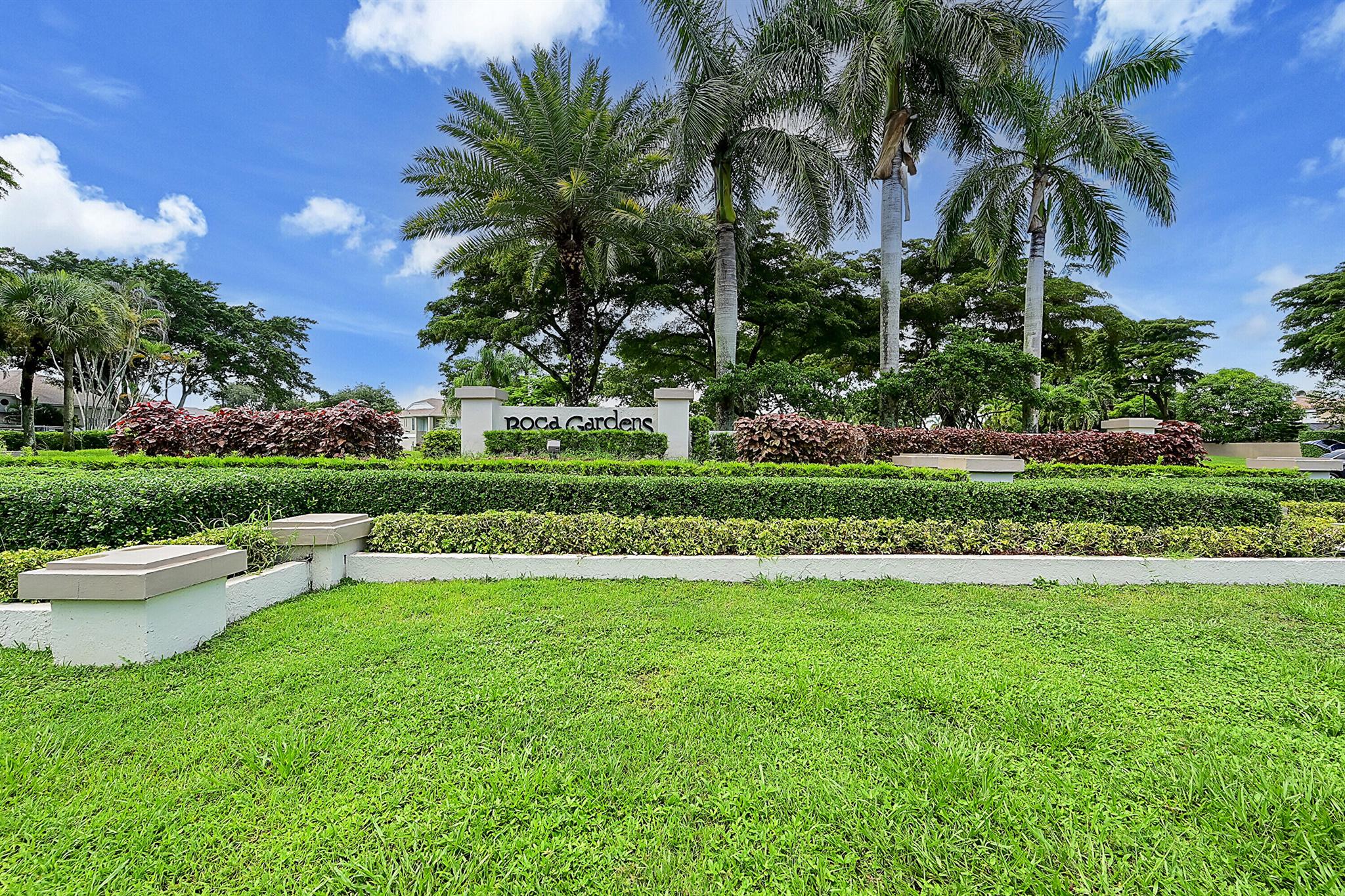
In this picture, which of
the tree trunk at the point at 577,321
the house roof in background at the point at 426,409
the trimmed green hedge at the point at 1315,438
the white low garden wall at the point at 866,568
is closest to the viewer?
the white low garden wall at the point at 866,568

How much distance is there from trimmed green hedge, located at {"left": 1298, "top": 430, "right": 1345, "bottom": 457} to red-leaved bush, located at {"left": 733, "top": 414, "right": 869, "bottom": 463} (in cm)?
1101

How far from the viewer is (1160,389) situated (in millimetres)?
21484

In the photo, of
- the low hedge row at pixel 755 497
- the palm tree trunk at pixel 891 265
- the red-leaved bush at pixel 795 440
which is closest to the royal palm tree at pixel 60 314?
the low hedge row at pixel 755 497

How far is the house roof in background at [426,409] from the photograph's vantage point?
41438mm

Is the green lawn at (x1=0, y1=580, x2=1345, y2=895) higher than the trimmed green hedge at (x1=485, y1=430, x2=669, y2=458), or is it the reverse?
the trimmed green hedge at (x1=485, y1=430, x2=669, y2=458)

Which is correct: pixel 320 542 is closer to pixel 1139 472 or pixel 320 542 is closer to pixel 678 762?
pixel 678 762

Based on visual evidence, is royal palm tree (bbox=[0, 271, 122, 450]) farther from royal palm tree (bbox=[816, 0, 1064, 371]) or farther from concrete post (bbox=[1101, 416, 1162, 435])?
concrete post (bbox=[1101, 416, 1162, 435])

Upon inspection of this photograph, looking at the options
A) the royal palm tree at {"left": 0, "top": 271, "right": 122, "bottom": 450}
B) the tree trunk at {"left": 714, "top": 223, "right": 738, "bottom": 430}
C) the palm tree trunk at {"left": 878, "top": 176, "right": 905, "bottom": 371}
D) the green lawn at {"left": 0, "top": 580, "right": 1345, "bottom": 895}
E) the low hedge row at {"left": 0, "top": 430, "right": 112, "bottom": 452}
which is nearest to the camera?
the green lawn at {"left": 0, "top": 580, "right": 1345, "bottom": 895}

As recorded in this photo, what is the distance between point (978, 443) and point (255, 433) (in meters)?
12.8

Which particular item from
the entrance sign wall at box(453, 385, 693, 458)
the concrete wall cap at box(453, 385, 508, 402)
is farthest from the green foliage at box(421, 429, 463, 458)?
the concrete wall cap at box(453, 385, 508, 402)

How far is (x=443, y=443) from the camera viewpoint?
11.1 metres

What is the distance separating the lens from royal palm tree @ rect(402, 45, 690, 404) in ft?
36.4

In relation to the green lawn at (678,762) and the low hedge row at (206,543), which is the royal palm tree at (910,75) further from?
the low hedge row at (206,543)

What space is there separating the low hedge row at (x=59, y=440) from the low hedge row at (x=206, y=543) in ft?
46.5
